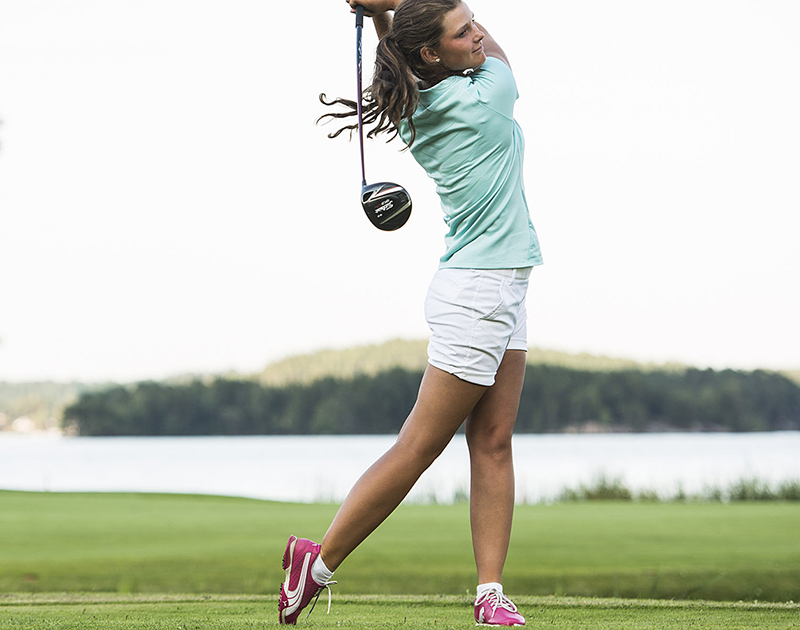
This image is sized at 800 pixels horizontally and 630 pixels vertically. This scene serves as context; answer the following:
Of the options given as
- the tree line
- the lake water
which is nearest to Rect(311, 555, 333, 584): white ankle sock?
the lake water

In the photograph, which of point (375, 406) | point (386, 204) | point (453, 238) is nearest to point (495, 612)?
point (453, 238)

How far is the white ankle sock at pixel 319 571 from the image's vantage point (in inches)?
84.4

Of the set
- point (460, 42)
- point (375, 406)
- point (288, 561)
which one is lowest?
point (375, 406)

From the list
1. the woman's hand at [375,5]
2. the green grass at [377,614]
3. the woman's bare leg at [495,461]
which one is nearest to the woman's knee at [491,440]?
the woman's bare leg at [495,461]

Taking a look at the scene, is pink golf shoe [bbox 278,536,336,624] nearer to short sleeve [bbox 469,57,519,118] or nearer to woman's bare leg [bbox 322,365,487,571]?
woman's bare leg [bbox 322,365,487,571]

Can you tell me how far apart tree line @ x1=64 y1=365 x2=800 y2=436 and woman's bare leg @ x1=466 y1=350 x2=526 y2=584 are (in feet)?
146

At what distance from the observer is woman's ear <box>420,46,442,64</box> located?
206 centimetres

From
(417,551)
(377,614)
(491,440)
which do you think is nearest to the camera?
(491,440)

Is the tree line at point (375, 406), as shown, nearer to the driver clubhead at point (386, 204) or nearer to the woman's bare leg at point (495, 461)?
the woman's bare leg at point (495, 461)

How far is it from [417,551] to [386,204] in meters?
3.58

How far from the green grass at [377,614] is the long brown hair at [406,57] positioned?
1.22 meters

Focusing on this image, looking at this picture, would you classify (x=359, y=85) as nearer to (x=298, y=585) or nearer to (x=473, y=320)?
(x=473, y=320)

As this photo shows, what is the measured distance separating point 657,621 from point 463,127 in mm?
1349

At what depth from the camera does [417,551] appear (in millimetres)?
5309
